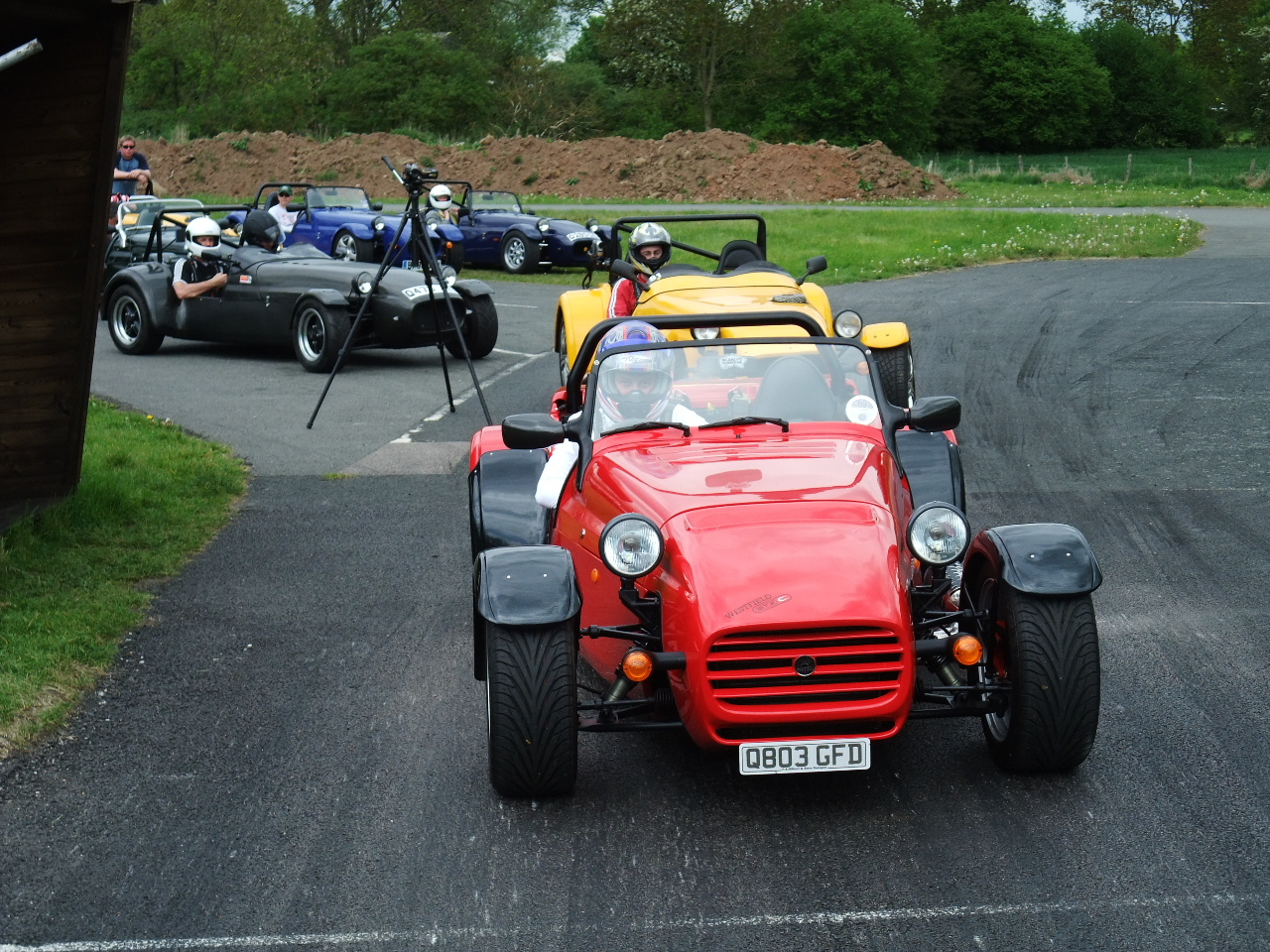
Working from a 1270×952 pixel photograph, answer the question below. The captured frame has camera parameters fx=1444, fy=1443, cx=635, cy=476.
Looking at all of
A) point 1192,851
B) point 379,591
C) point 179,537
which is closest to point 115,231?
point 179,537

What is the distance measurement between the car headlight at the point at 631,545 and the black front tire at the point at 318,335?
34.8 ft

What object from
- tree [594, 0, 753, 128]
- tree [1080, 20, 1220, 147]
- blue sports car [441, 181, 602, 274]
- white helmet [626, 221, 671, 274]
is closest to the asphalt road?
white helmet [626, 221, 671, 274]

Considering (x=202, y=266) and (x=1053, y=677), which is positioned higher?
(x=202, y=266)

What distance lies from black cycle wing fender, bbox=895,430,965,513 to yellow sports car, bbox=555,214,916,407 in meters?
2.86

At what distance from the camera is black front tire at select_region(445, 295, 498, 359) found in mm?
15930

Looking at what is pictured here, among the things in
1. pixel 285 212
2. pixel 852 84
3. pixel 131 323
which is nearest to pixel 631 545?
pixel 131 323

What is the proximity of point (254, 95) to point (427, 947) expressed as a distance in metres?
68.1

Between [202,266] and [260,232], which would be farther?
[260,232]

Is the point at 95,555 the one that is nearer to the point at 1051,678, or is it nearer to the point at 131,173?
the point at 1051,678

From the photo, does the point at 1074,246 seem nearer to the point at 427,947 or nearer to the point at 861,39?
the point at 427,947

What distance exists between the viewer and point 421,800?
492 cm

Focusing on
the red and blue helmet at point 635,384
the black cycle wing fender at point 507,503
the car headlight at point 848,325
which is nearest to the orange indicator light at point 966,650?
the red and blue helmet at point 635,384

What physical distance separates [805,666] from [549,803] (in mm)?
1029

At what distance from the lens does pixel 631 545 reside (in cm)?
487
